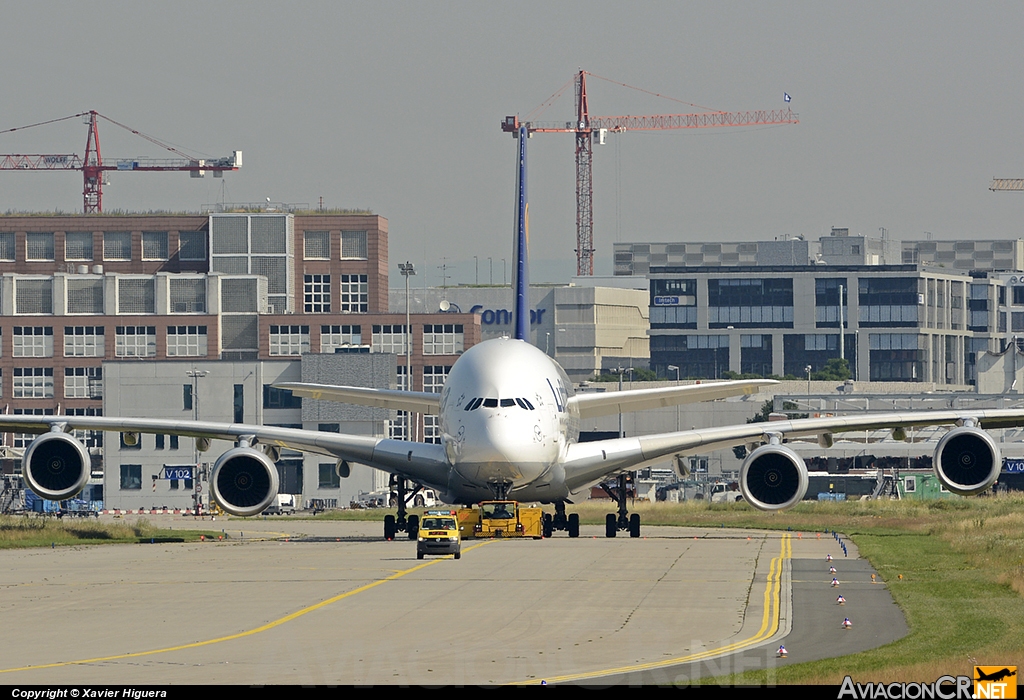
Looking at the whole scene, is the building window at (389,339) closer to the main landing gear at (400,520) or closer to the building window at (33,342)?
the building window at (33,342)

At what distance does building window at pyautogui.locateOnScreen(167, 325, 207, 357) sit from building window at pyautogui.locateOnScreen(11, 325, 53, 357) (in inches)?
422

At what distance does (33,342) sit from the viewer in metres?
139

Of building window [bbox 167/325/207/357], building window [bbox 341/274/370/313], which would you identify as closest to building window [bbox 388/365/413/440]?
building window [bbox 167/325/207/357]

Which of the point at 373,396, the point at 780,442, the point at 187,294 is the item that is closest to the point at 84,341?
the point at 187,294

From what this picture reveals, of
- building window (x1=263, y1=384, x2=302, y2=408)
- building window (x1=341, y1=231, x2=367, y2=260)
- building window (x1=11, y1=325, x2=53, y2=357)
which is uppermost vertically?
building window (x1=341, y1=231, x2=367, y2=260)

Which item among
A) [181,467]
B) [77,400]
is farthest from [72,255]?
[181,467]

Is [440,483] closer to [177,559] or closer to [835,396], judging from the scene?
[177,559]

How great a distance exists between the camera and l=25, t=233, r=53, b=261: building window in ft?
509

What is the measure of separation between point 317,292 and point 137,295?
1640 centimetres

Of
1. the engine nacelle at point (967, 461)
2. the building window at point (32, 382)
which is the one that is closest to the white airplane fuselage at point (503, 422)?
the engine nacelle at point (967, 461)

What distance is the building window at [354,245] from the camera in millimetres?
148875

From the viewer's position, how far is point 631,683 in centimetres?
1747

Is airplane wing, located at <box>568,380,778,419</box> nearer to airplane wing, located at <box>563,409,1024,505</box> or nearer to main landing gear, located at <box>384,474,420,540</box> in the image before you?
airplane wing, located at <box>563,409,1024,505</box>

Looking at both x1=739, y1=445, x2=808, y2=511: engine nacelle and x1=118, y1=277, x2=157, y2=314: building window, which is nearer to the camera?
x1=739, y1=445, x2=808, y2=511: engine nacelle
